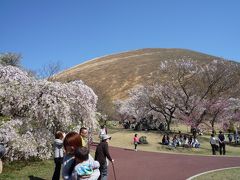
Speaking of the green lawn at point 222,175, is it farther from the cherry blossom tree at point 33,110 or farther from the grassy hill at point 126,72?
the grassy hill at point 126,72

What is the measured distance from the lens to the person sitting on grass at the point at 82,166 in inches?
183

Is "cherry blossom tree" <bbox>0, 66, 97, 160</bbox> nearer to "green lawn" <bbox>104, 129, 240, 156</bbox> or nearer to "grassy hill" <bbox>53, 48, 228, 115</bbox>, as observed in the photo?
"green lawn" <bbox>104, 129, 240, 156</bbox>

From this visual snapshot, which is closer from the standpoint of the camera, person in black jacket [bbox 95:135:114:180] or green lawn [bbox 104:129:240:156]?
person in black jacket [bbox 95:135:114:180]

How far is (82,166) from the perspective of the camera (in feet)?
15.5

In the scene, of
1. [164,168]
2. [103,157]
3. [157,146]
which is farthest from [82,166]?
[157,146]

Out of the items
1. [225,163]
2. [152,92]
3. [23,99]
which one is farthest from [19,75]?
[152,92]

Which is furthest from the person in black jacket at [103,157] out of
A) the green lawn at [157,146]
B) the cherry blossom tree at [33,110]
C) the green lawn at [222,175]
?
the green lawn at [157,146]

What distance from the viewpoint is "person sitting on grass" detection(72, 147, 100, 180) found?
15.3 ft

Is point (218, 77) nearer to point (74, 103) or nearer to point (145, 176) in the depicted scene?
point (74, 103)

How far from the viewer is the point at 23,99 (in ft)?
54.8

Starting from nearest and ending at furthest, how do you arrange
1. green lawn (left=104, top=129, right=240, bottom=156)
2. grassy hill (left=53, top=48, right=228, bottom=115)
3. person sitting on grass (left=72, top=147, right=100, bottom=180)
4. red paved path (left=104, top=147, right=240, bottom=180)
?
1. person sitting on grass (left=72, top=147, right=100, bottom=180)
2. red paved path (left=104, top=147, right=240, bottom=180)
3. green lawn (left=104, top=129, right=240, bottom=156)
4. grassy hill (left=53, top=48, right=228, bottom=115)

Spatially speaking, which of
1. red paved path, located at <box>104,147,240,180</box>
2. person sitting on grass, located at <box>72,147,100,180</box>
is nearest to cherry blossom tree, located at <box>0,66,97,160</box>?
red paved path, located at <box>104,147,240,180</box>

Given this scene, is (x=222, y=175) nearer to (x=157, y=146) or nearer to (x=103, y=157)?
(x=103, y=157)

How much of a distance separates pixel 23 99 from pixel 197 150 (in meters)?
13.5
